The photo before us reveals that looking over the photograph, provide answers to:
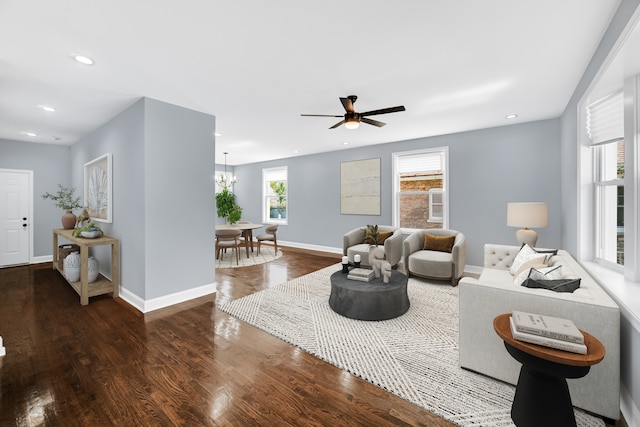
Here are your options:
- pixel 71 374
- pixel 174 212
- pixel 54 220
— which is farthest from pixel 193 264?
pixel 54 220

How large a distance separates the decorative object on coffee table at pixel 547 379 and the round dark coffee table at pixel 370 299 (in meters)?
1.45

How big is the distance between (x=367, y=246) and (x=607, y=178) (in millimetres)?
3298

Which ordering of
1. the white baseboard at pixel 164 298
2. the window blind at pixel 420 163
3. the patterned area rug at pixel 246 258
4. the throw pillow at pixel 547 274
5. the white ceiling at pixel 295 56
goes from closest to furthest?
the white ceiling at pixel 295 56 < the throw pillow at pixel 547 274 < the white baseboard at pixel 164 298 < the window blind at pixel 420 163 < the patterned area rug at pixel 246 258

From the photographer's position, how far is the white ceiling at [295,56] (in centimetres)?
Answer: 186

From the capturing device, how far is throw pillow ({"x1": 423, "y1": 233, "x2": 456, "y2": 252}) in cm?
462

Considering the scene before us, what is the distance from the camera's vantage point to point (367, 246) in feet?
17.0

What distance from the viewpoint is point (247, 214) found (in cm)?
897

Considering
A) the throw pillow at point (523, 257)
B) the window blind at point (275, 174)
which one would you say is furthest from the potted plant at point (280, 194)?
the throw pillow at point (523, 257)

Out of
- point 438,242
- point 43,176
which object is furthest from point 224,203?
point 438,242

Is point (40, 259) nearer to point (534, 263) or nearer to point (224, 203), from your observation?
point (224, 203)

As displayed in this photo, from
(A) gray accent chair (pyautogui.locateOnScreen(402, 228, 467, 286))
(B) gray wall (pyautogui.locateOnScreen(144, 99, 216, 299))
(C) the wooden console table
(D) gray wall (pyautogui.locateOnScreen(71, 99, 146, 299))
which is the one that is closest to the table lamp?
(A) gray accent chair (pyautogui.locateOnScreen(402, 228, 467, 286))

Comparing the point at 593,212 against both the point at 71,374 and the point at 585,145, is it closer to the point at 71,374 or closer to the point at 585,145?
the point at 585,145

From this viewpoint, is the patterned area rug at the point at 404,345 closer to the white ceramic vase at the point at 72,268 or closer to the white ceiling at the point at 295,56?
the white ceramic vase at the point at 72,268

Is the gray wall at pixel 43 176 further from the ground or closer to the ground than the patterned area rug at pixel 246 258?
further from the ground
